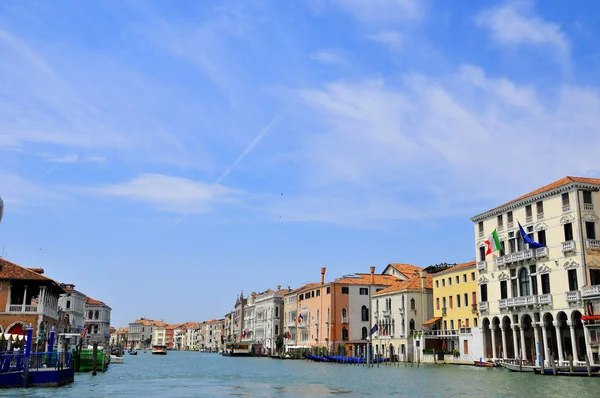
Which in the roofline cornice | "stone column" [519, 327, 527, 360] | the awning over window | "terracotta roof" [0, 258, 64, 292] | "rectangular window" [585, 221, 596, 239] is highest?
the roofline cornice

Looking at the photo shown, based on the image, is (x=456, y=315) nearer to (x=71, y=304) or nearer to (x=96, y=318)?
(x=71, y=304)

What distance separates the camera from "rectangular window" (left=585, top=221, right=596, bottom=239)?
3847 centimetres

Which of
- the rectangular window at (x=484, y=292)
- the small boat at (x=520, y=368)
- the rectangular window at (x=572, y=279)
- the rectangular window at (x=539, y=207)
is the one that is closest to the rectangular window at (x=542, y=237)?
the rectangular window at (x=539, y=207)

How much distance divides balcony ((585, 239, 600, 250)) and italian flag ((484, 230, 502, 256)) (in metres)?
7.00

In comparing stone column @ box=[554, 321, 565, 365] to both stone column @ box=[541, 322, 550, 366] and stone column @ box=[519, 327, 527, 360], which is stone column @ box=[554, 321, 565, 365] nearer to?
stone column @ box=[541, 322, 550, 366]

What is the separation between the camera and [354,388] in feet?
98.7

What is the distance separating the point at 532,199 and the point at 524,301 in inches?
269

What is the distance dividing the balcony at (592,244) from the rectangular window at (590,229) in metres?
0.44

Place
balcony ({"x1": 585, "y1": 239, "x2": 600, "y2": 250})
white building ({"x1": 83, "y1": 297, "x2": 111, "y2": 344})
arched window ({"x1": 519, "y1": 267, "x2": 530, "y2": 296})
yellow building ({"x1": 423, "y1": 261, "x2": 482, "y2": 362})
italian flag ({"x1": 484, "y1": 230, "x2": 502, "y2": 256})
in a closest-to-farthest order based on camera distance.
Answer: balcony ({"x1": 585, "y1": 239, "x2": 600, "y2": 250}) < arched window ({"x1": 519, "y1": 267, "x2": 530, "y2": 296}) < italian flag ({"x1": 484, "y1": 230, "x2": 502, "y2": 256}) < yellow building ({"x1": 423, "y1": 261, "x2": 482, "y2": 362}) < white building ({"x1": 83, "y1": 297, "x2": 111, "y2": 344})

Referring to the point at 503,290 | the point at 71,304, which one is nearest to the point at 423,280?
the point at 503,290

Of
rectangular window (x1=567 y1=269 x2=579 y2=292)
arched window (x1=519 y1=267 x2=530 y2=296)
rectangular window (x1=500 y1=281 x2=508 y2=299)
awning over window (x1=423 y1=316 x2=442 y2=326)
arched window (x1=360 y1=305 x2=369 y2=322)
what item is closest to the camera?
A: rectangular window (x1=567 y1=269 x2=579 y2=292)

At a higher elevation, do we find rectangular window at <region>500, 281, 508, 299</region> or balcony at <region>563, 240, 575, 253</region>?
balcony at <region>563, 240, 575, 253</region>

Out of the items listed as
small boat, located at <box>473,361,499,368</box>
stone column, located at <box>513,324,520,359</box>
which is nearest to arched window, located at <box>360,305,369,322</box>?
small boat, located at <box>473,361,499,368</box>

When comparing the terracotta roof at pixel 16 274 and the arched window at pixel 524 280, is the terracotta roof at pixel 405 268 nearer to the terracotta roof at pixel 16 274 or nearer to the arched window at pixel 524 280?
the arched window at pixel 524 280
